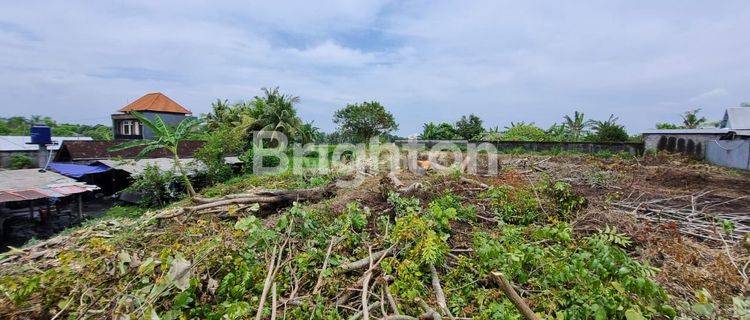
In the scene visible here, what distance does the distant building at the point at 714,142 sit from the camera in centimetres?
1341

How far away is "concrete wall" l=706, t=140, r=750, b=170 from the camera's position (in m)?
12.9

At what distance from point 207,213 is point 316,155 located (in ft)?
66.4

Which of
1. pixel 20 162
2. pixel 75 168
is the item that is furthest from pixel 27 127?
pixel 75 168

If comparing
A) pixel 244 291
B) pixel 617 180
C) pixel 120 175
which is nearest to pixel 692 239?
pixel 617 180

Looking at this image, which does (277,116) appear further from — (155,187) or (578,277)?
(578,277)

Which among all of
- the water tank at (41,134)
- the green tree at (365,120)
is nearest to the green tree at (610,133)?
the green tree at (365,120)

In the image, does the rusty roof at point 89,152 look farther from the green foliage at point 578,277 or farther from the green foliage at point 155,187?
the green foliage at point 578,277

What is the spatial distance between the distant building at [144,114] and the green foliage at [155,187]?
1955cm

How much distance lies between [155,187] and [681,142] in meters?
22.0

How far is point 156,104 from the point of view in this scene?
35906 mm

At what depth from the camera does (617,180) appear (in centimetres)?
853

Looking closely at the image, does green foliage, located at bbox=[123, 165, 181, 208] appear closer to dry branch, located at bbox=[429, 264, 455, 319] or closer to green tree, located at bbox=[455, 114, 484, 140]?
dry branch, located at bbox=[429, 264, 455, 319]

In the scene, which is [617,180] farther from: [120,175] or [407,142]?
[120,175]

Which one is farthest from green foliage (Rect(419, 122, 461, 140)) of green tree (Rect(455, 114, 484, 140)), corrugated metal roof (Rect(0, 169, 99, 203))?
corrugated metal roof (Rect(0, 169, 99, 203))
